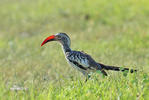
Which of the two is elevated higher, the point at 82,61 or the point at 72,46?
the point at 72,46

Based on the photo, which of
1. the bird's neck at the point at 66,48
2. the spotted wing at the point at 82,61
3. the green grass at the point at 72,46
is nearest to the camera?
the green grass at the point at 72,46

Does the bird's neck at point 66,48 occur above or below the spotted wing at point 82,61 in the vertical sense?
above

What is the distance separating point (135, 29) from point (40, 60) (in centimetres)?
479

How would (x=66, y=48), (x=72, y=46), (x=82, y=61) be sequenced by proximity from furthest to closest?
(x=72, y=46), (x=66, y=48), (x=82, y=61)

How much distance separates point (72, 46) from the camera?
40.7ft

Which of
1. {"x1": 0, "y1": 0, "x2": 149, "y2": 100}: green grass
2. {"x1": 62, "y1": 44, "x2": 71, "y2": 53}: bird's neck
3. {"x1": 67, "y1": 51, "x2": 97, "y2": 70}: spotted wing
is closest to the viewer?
{"x1": 0, "y1": 0, "x2": 149, "y2": 100}: green grass

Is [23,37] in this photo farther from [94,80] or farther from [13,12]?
[94,80]

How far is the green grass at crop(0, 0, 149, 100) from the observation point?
536cm

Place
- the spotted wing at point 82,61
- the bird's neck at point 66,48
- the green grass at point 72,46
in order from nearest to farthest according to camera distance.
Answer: the green grass at point 72,46 → the spotted wing at point 82,61 → the bird's neck at point 66,48

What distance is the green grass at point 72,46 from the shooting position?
5355mm

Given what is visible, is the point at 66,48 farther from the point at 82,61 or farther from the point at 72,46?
the point at 72,46

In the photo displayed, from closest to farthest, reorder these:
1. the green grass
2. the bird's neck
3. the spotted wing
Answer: the green grass
the spotted wing
the bird's neck

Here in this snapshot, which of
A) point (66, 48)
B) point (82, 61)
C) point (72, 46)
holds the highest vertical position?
point (72, 46)

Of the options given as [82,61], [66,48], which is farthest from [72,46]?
[82,61]
